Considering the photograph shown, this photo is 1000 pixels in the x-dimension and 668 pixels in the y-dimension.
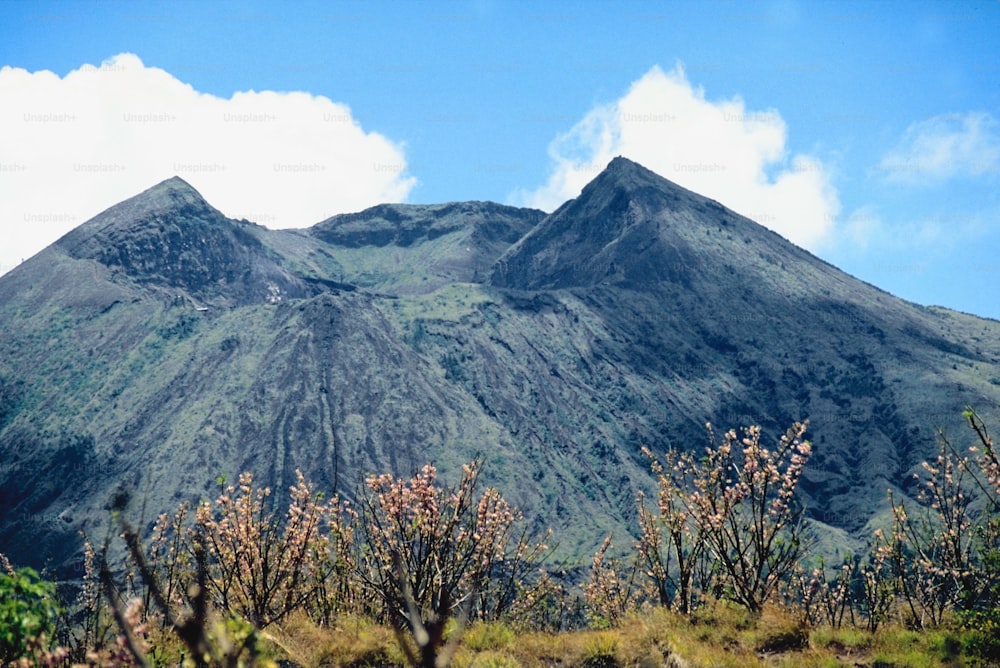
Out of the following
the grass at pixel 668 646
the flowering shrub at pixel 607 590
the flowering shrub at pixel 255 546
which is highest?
the flowering shrub at pixel 255 546

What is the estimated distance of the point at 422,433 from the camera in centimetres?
14300

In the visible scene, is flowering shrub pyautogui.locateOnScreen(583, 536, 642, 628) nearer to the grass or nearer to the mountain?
the grass

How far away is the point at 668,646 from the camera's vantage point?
1023 cm

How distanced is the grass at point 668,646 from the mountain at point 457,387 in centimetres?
10714

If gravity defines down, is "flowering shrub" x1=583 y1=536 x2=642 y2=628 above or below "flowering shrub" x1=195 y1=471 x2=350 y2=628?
below

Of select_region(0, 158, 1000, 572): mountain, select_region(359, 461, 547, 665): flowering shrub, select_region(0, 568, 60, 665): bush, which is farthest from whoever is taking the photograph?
select_region(0, 158, 1000, 572): mountain

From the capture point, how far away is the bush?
20.4ft

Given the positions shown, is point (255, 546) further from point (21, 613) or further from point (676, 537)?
point (676, 537)

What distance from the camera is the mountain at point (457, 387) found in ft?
436

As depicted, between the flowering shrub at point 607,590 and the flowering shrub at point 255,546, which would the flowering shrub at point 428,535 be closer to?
the flowering shrub at point 255,546

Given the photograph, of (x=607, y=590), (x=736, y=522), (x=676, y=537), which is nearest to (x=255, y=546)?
(x=676, y=537)

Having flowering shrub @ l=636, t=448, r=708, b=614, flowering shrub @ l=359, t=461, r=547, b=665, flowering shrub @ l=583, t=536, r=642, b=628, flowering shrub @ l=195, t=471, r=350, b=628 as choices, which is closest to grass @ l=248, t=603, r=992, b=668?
flowering shrub @ l=359, t=461, r=547, b=665

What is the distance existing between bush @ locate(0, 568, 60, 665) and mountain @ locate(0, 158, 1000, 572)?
11262 centimetres

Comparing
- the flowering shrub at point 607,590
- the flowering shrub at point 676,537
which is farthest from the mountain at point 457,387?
the flowering shrub at point 676,537
